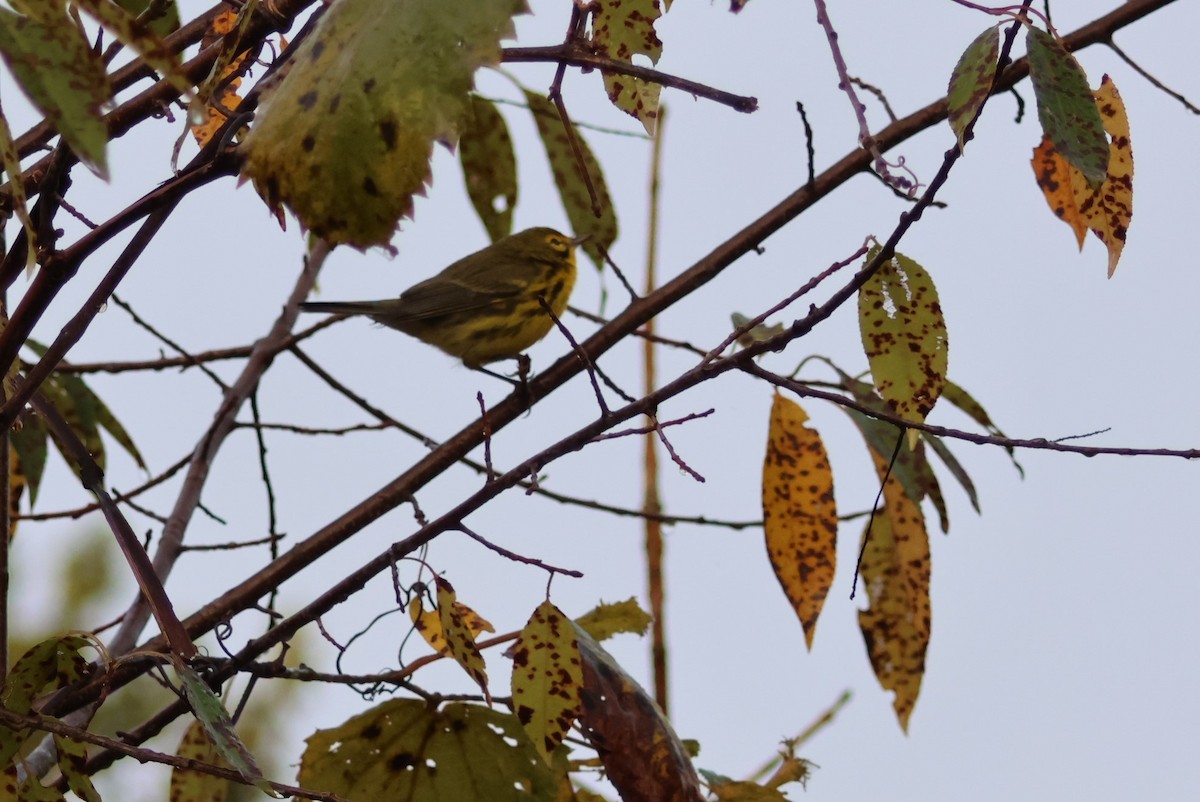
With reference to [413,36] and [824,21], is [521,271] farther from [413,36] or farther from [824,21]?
[413,36]

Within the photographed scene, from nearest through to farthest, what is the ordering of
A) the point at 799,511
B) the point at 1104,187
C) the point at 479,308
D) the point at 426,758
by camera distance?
the point at 1104,187 → the point at 426,758 → the point at 799,511 → the point at 479,308

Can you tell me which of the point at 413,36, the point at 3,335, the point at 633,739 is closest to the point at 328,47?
the point at 413,36

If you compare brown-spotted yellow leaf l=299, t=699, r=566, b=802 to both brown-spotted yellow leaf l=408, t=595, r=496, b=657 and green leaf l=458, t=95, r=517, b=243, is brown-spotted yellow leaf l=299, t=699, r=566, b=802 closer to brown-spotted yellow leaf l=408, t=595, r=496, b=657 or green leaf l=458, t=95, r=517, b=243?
brown-spotted yellow leaf l=408, t=595, r=496, b=657

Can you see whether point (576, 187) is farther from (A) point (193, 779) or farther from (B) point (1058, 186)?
(A) point (193, 779)

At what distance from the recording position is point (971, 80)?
0.76 m

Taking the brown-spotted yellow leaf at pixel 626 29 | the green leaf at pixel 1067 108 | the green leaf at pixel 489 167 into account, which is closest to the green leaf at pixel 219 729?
the brown-spotted yellow leaf at pixel 626 29

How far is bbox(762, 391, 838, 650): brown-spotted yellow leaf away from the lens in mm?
1274

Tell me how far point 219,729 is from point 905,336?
0.54m

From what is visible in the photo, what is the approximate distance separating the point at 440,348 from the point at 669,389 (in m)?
2.25

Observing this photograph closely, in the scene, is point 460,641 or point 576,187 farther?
point 576,187

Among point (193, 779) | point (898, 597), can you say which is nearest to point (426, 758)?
point (193, 779)

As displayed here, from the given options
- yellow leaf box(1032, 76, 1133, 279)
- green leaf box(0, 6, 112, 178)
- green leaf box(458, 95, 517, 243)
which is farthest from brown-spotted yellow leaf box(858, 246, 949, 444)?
green leaf box(458, 95, 517, 243)

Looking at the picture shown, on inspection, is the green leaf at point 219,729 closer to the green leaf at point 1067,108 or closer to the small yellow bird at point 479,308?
the green leaf at point 1067,108

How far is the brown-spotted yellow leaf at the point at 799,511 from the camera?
1.27 meters
